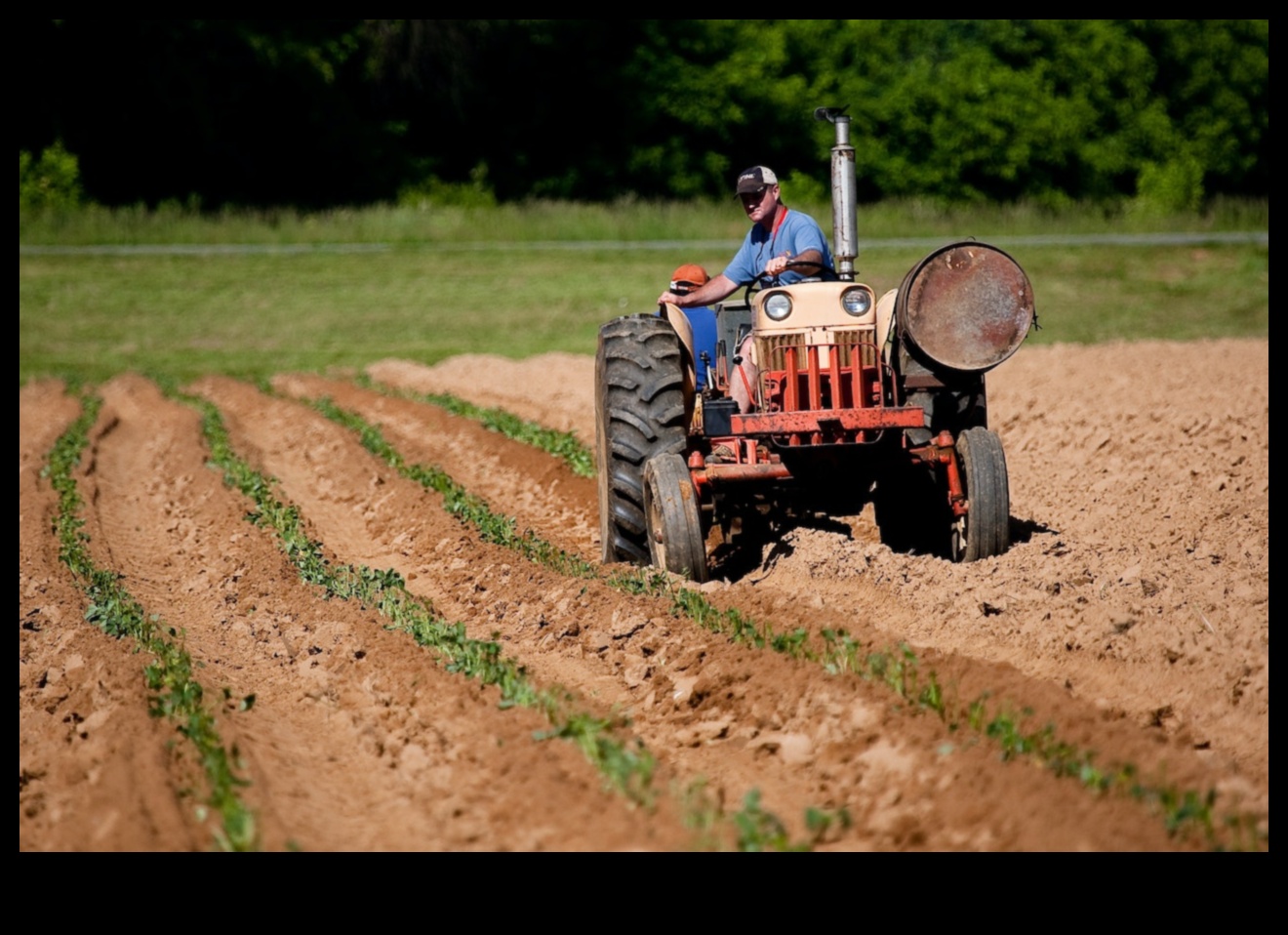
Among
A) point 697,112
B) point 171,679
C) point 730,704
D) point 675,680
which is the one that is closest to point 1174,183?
point 697,112

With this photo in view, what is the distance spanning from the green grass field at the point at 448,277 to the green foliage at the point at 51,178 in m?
1.51

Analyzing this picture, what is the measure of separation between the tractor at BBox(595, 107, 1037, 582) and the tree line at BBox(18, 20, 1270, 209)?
101 feet

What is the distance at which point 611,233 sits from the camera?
31.3m

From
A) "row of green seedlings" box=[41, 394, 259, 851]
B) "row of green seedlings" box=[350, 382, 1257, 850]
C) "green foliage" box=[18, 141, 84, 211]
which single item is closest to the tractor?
"row of green seedlings" box=[350, 382, 1257, 850]

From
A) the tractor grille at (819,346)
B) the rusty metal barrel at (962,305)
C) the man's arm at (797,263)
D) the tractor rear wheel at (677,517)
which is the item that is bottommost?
the tractor rear wheel at (677,517)

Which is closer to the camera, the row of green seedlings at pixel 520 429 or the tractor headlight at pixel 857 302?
the tractor headlight at pixel 857 302

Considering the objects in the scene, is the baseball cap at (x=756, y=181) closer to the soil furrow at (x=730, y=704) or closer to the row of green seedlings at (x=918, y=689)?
the row of green seedlings at (x=918, y=689)

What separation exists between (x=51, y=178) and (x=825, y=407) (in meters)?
30.9

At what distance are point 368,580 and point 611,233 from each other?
79.5 feet

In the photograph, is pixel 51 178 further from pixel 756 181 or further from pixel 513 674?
pixel 513 674

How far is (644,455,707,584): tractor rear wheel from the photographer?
22.1 feet

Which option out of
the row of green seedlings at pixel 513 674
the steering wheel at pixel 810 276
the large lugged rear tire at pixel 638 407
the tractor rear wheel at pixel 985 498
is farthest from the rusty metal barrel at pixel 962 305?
the row of green seedlings at pixel 513 674

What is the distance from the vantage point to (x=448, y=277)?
27.3 m

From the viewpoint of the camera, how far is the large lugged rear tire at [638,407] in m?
7.27
